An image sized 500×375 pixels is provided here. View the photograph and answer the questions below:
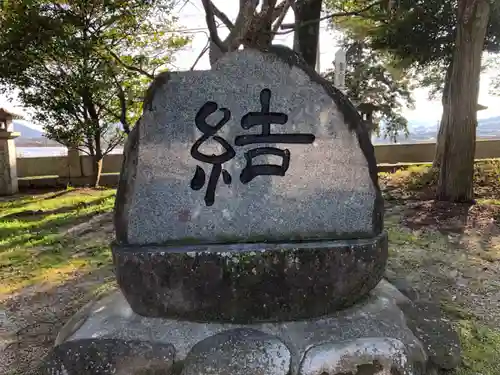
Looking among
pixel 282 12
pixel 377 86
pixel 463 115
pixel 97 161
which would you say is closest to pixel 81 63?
pixel 97 161

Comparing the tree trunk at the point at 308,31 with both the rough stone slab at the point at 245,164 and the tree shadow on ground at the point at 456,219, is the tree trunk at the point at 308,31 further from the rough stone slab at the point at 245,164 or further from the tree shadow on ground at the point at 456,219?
the rough stone slab at the point at 245,164

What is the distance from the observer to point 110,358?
2.19m

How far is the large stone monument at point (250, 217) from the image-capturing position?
232 centimetres

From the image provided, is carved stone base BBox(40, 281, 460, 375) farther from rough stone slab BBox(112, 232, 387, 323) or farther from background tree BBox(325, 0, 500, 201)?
background tree BBox(325, 0, 500, 201)

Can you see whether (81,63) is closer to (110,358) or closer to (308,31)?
(308,31)

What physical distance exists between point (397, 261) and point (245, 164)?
308cm

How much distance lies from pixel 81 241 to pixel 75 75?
5.29 meters

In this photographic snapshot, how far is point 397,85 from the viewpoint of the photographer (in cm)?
1758

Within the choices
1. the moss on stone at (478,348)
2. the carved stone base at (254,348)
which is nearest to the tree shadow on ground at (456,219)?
the moss on stone at (478,348)

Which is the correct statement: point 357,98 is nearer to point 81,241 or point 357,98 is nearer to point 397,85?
point 397,85

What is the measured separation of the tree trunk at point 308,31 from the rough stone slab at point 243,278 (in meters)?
5.91

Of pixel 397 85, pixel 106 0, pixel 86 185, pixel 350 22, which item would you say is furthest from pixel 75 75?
pixel 397 85

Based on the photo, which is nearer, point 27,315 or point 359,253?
point 359,253

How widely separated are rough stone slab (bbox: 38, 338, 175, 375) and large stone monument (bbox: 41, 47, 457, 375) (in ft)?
0.14
